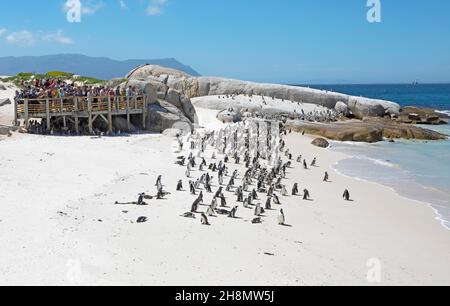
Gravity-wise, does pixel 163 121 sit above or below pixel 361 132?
above

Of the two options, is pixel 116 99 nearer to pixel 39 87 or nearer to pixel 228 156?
pixel 39 87

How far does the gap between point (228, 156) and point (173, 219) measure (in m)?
11.4

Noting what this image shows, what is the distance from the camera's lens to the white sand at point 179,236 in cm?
1009

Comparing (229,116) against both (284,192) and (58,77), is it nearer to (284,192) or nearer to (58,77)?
(58,77)

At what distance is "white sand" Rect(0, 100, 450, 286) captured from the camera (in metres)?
10.1

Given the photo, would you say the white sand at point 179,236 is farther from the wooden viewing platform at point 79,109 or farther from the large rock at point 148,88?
the large rock at point 148,88

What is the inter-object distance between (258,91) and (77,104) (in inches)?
1063

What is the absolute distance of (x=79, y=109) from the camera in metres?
28.7

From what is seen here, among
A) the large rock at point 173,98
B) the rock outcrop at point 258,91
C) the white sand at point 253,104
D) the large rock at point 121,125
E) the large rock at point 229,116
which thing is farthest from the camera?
the rock outcrop at point 258,91

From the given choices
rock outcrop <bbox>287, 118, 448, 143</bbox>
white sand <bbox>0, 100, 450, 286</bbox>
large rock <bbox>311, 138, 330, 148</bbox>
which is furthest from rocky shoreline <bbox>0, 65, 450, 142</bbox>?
white sand <bbox>0, 100, 450, 286</bbox>

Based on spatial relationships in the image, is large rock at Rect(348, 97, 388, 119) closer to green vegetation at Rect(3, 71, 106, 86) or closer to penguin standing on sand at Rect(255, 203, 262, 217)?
green vegetation at Rect(3, 71, 106, 86)

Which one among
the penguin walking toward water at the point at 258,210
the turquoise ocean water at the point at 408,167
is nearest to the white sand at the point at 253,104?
the turquoise ocean water at the point at 408,167

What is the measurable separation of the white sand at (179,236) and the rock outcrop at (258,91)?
3200 centimetres

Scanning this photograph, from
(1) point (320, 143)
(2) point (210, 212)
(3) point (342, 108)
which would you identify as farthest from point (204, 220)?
(3) point (342, 108)
